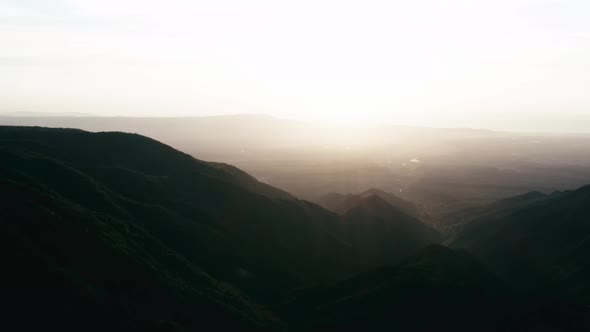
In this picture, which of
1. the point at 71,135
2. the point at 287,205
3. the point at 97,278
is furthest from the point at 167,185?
the point at 97,278

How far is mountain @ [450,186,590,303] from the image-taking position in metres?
65.5

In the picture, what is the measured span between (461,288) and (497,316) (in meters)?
5.52

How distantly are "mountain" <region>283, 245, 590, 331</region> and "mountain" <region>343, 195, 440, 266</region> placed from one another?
81.9 ft

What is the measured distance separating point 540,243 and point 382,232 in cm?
2771

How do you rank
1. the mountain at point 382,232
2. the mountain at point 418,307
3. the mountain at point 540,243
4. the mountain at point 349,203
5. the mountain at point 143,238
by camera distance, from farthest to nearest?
the mountain at point 349,203 → the mountain at point 382,232 → the mountain at point 540,243 → the mountain at point 418,307 → the mountain at point 143,238

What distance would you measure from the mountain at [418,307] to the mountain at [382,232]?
24957mm

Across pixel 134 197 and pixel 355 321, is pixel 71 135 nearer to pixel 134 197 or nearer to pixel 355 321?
pixel 134 197

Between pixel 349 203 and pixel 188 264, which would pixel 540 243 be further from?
pixel 188 264

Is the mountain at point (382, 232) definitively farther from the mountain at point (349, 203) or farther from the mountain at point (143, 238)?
the mountain at point (349, 203)

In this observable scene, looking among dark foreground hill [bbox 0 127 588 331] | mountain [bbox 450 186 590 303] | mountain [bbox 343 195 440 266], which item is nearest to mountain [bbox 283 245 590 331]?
dark foreground hill [bbox 0 127 588 331]

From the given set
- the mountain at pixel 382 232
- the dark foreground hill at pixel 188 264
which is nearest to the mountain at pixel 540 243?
the dark foreground hill at pixel 188 264

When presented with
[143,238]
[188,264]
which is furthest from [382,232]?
[143,238]

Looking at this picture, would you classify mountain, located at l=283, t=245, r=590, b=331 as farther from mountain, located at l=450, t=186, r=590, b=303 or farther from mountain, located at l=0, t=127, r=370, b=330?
mountain, located at l=450, t=186, r=590, b=303

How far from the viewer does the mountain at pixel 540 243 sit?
65500 millimetres
